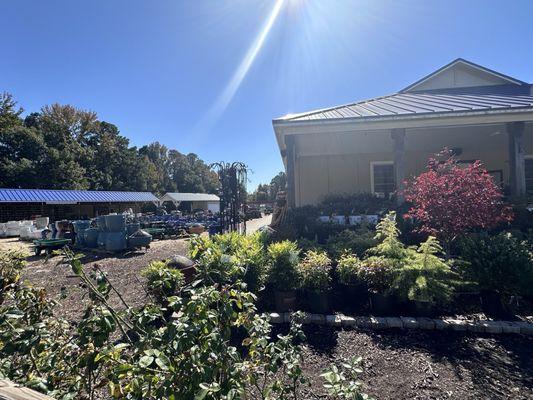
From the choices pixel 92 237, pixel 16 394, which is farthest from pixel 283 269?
pixel 92 237

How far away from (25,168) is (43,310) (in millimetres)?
39878

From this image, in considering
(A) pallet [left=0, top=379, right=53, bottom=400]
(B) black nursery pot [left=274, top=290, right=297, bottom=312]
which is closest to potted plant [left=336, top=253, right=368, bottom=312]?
(B) black nursery pot [left=274, top=290, right=297, bottom=312]

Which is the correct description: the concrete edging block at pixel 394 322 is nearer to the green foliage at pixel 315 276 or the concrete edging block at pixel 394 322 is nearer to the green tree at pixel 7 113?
the green foliage at pixel 315 276

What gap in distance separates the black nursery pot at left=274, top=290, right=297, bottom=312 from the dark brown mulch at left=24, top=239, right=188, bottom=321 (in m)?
1.59

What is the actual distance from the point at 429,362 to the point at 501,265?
1813 mm

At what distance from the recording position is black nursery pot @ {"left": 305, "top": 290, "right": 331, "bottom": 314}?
407cm

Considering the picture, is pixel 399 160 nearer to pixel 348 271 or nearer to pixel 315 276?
pixel 348 271

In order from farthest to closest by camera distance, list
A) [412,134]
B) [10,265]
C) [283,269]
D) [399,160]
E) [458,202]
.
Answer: [412,134], [399,160], [10,265], [458,202], [283,269]

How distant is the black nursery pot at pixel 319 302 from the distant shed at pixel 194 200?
138 ft

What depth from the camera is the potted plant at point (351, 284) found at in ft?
14.0

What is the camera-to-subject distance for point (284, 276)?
4.16 meters

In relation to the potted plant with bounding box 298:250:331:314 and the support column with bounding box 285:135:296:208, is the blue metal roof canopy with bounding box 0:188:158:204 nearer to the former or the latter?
the support column with bounding box 285:135:296:208

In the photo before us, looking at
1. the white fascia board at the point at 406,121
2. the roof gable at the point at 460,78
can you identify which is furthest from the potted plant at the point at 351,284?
the roof gable at the point at 460,78

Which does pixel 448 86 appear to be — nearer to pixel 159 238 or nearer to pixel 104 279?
pixel 104 279
